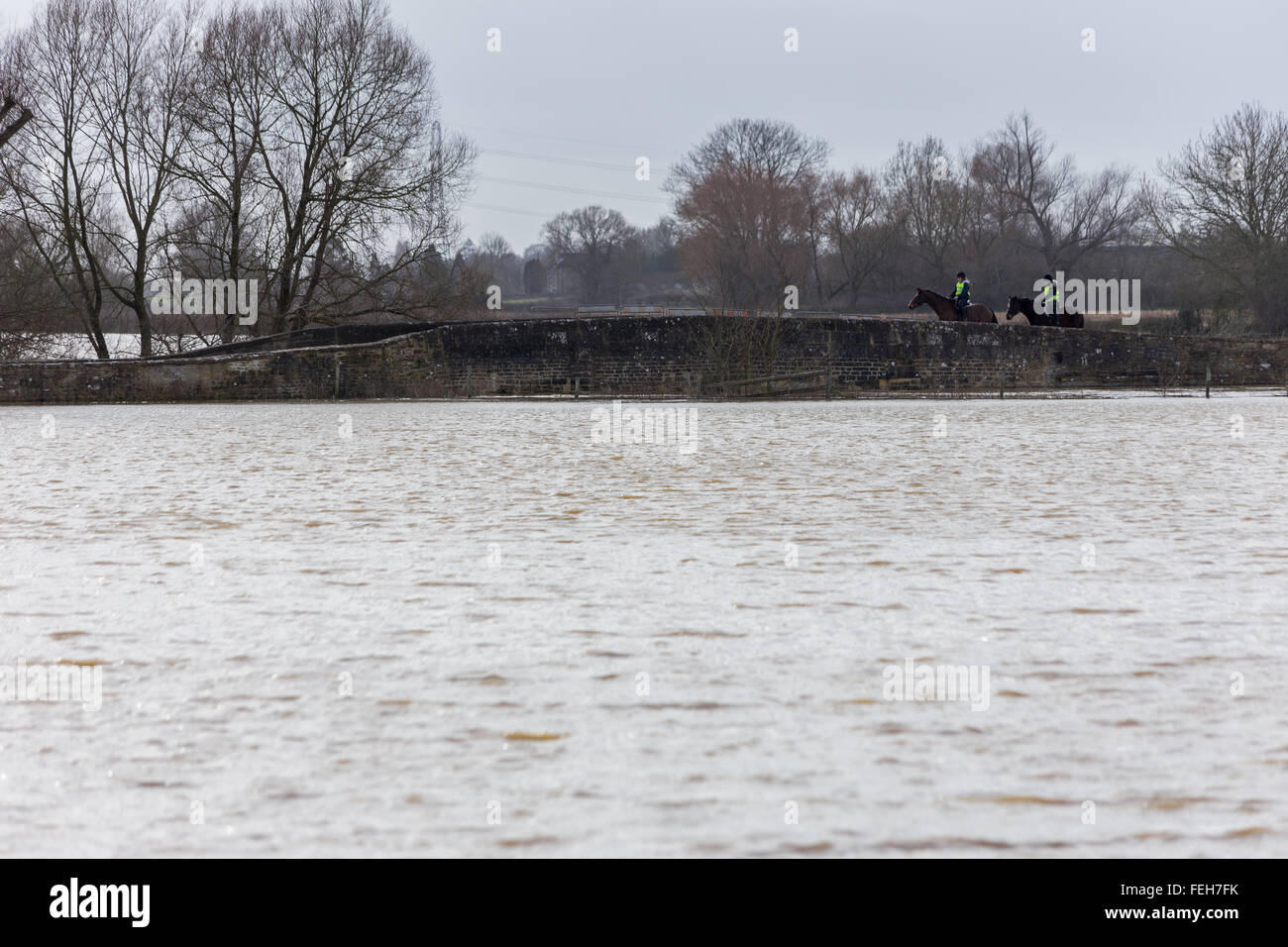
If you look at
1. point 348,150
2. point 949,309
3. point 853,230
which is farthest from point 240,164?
point 853,230

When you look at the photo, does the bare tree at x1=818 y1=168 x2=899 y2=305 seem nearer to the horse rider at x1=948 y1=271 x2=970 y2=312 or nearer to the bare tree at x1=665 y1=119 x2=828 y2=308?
the bare tree at x1=665 y1=119 x2=828 y2=308

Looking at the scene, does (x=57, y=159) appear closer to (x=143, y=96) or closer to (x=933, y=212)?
(x=143, y=96)

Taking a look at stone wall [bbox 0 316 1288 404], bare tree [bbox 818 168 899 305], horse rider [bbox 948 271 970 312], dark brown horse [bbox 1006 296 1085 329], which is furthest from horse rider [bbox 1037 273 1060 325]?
bare tree [bbox 818 168 899 305]

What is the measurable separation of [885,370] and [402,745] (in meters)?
29.3

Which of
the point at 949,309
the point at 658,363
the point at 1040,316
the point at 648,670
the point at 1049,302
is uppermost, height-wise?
the point at 1049,302

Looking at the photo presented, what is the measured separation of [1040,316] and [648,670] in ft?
113

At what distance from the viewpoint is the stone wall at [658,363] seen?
92.8ft

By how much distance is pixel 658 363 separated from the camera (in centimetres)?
3111

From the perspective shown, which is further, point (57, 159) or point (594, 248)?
point (594, 248)

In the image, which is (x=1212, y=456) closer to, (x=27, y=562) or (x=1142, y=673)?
(x=1142, y=673)

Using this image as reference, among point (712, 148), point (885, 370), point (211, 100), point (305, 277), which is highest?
point (712, 148)

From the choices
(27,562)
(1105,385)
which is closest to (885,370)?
(1105,385)
